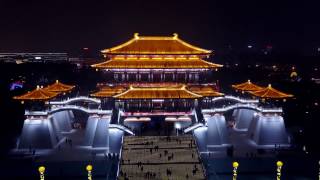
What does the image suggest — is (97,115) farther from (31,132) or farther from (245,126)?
(245,126)

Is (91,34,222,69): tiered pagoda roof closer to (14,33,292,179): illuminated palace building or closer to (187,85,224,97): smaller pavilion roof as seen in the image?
(14,33,292,179): illuminated palace building

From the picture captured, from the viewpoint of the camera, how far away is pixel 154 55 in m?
44.1

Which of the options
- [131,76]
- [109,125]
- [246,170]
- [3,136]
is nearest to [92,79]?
[3,136]

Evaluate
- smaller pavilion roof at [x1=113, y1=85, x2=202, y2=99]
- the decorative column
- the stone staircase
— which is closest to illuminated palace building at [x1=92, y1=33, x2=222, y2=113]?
smaller pavilion roof at [x1=113, y1=85, x2=202, y2=99]

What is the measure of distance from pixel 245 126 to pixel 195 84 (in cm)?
1027

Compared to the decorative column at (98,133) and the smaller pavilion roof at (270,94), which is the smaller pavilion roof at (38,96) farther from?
the smaller pavilion roof at (270,94)

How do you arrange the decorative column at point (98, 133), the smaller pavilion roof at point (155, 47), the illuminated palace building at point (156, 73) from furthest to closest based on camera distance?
1. the smaller pavilion roof at point (155, 47)
2. the illuminated palace building at point (156, 73)
3. the decorative column at point (98, 133)

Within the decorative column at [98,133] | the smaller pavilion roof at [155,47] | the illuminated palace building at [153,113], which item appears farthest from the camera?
the smaller pavilion roof at [155,47]

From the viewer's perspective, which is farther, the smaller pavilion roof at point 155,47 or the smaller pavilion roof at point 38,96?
the smaller pavilion roof at point 155,47

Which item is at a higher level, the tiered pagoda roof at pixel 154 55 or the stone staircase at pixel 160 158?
the tiered pagoda roof at pixel 154 55

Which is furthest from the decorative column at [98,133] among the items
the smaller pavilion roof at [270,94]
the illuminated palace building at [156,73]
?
the smaller pavilion roof at [270,94]

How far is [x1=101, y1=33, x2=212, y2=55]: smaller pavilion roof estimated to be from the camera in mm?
43875

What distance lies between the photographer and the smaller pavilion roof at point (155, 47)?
4388cm

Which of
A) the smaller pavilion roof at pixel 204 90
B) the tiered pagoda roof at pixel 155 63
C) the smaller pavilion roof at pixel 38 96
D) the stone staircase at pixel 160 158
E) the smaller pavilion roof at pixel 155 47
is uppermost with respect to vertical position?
the smaller pavilion roof at pixel 155 47
